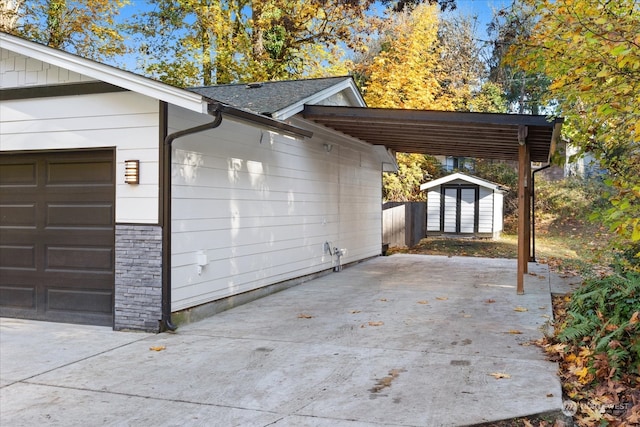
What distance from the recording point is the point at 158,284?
5844 millimetres

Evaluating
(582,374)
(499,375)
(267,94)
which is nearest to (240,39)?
(267,94)

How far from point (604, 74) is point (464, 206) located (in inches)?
703

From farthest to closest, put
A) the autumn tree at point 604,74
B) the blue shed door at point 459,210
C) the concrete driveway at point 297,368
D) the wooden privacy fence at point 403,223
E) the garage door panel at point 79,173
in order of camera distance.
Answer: the blue shed door at point 459,210 < the wooden privacy fence at point 403,223 < the garage door panel at point 79,173 < the autumn tree at point 604,74 < the concrete driveway at point 297,368

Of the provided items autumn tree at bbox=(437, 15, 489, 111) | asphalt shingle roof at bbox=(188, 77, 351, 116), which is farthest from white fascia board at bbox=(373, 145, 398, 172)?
autumn tree at bbox=(437, 15, 489, 111)

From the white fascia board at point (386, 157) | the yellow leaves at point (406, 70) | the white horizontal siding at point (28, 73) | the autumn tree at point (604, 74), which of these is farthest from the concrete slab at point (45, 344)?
the yellow leaves at point (406, 70)

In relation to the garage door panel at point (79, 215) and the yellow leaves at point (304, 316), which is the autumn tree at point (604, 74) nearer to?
the yellow leaves at point (304, 316)

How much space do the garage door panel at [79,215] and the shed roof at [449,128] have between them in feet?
11.6

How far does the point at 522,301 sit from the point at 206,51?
15958 mm

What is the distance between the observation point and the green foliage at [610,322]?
424 cm

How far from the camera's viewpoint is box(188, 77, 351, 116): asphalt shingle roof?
7.70m

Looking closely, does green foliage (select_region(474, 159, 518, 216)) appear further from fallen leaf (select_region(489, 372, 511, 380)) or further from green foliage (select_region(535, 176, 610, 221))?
fallen leaf (select_region(489, 372, 511, 380))

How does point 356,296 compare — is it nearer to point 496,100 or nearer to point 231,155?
point 231,155

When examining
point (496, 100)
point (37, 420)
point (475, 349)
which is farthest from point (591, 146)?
point (496, 100)

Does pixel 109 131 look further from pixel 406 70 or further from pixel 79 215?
pixel 406 70
